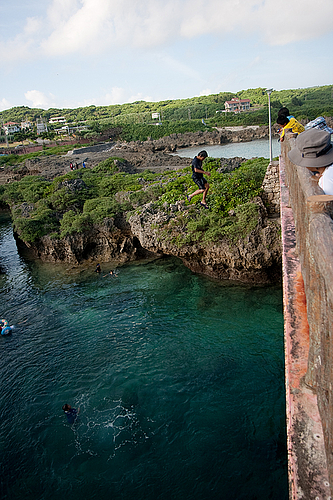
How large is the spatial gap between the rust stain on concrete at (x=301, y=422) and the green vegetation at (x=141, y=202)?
43.5 feet

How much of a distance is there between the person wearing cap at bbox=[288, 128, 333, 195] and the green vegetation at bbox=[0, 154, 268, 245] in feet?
44.5

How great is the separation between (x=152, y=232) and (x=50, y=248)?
773 cm

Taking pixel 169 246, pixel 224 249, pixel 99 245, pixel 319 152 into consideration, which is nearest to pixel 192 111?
pixel 99 245

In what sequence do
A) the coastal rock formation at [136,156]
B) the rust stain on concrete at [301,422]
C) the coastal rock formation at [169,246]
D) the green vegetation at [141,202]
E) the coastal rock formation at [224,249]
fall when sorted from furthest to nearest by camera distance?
the coastal rock formation at [136,156] → the green vegetation at [141,202] → the coastal rock formation at [169,246] → the coastal rock formation at [224,249] → the rust stain on concrete at [301,422]

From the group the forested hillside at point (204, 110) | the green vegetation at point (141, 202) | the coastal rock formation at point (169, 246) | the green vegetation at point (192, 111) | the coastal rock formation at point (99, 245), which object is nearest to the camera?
the coastal rock formation at point (169, 246)

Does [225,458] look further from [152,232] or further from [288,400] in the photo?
[152,232]

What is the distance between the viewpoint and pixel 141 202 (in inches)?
900

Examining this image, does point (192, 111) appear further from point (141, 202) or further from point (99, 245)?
point (99, 245)

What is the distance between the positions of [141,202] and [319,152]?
63.8 ft

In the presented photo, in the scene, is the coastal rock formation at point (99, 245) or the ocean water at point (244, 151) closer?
the coastal rock formation at point (99, 245)

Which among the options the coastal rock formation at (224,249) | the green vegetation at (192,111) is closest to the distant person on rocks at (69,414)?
the coastal rock formation at (224,249)

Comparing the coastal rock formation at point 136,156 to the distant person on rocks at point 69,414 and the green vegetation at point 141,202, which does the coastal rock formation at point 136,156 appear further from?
the distant person on rocks at point 69,414

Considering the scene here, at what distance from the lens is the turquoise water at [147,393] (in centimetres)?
877

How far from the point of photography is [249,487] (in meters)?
8.29
